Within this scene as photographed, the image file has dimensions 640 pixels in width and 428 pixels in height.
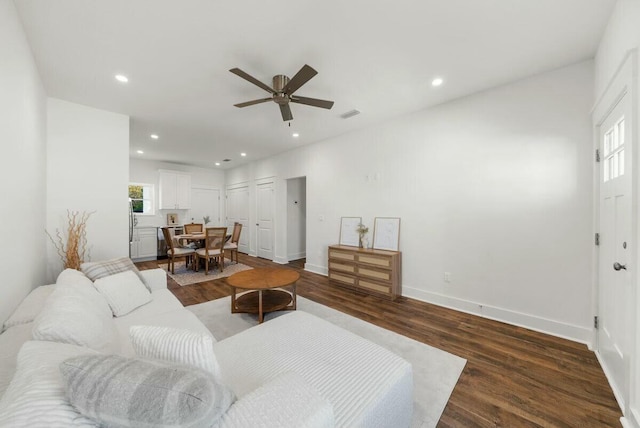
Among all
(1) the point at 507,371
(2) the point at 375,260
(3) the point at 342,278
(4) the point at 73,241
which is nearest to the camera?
(1) the point at 507,371

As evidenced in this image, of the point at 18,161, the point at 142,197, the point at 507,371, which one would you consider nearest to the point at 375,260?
the point at 507,371

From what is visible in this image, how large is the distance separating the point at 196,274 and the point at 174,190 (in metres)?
3.17

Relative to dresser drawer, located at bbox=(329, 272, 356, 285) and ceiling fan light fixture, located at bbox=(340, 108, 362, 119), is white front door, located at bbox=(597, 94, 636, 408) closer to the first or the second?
ceiling fan light fixture, located at bbox=(340, 108, 362, 119)

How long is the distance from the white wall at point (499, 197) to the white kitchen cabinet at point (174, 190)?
17.7 ft

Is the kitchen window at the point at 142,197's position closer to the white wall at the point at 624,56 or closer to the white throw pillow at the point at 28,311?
the white throw pillow at the point at 28,311

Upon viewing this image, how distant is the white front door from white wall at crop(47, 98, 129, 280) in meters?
5.08

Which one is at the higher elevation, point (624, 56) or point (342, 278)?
point (624, 56)

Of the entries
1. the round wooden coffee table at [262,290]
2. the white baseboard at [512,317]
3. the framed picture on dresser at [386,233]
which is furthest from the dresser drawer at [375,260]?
the round wooden coffee table at [262,290]

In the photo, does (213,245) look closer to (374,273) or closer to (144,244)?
(144,244)

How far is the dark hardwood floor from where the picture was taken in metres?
1.50

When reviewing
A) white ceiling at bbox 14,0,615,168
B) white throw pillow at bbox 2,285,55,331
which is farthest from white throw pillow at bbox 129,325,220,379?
white ceiling at bbox 14,0,615,168

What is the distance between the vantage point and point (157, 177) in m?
6.58

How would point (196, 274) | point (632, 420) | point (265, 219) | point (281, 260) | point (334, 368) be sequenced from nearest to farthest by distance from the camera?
point (334, 368) → point (632, 420) → point (196, 274) → point (281, 260) → point (265, 219)

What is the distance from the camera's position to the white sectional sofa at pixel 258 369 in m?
0.68
